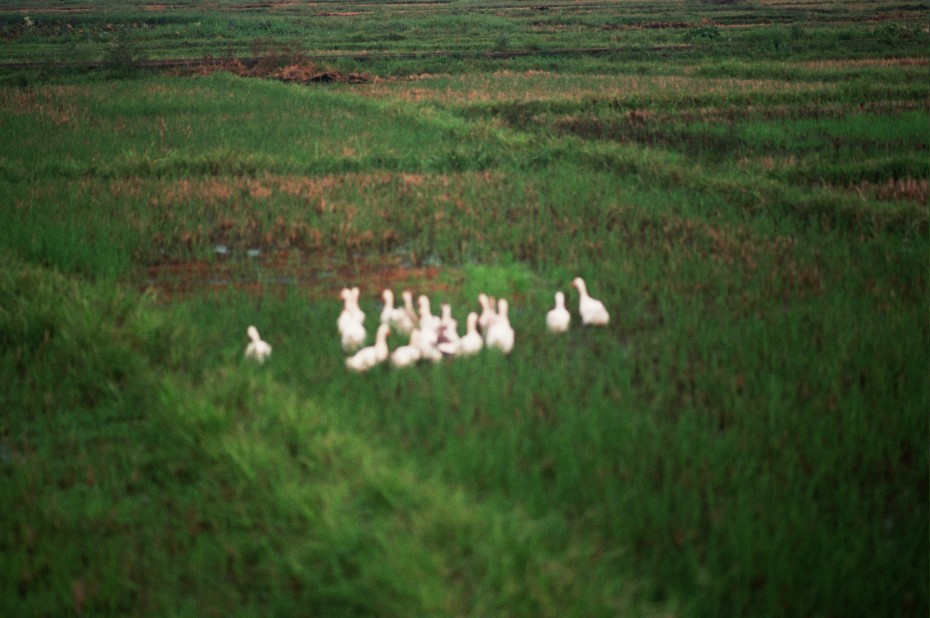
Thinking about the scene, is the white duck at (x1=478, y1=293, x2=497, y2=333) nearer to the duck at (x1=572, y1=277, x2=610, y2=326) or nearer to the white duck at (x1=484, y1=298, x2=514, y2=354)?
the white duck at (x1=484, y1=298, x2=514, y2=354)

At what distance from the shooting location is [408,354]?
16.0ft

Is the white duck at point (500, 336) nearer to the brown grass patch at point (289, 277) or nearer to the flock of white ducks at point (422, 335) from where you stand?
the flock of white ducks at point (422, 335)

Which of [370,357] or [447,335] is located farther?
[447,335]

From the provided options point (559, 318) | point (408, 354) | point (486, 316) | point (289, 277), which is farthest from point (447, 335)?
point (289, 277)

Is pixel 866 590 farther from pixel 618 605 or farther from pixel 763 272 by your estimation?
pixel 763 272

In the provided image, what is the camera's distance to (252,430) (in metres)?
4.13

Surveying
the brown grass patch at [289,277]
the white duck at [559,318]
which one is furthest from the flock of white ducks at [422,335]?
the brown grass patch at [289,277]

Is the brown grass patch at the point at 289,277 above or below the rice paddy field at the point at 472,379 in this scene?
below

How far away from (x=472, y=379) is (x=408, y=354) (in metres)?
0.41

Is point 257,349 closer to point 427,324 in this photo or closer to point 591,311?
point 427,324

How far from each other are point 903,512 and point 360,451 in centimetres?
200

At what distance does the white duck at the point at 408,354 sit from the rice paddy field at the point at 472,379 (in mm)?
66

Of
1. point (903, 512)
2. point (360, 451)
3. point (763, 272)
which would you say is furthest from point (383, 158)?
point (903, 512)

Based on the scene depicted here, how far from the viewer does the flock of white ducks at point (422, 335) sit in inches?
191
